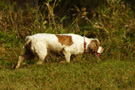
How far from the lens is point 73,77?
4.55 meters

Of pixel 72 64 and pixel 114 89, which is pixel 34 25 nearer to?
pixel 72 64

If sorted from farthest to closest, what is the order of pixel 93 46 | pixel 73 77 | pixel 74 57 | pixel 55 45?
pixel 74 57 → pixel 93 46 → pixel 55 45 → pixel 73 77

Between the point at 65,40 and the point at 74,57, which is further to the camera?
the point at 74,57

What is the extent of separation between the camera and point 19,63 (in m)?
5.65

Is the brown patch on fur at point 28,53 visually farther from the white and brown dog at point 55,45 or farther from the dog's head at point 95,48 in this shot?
the dog's head at point 95,48

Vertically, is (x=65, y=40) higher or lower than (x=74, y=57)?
higher

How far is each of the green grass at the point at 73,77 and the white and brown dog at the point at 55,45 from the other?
35 cm

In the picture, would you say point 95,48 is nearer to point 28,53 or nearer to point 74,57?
point 74,57

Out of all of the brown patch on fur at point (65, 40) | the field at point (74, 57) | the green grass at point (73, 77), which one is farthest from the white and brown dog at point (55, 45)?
the green grass at point (73, 77)

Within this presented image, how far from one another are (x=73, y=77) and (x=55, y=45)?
1.36 metres

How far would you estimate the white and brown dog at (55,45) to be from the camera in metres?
5.44

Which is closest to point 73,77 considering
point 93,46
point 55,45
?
point 55,45

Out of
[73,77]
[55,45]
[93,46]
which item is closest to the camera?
[73,77]

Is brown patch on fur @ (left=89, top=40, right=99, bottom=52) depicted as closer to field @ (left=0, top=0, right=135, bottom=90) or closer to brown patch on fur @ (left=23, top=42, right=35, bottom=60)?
field @ (left=0, top=0, right=135, bottom=90)
